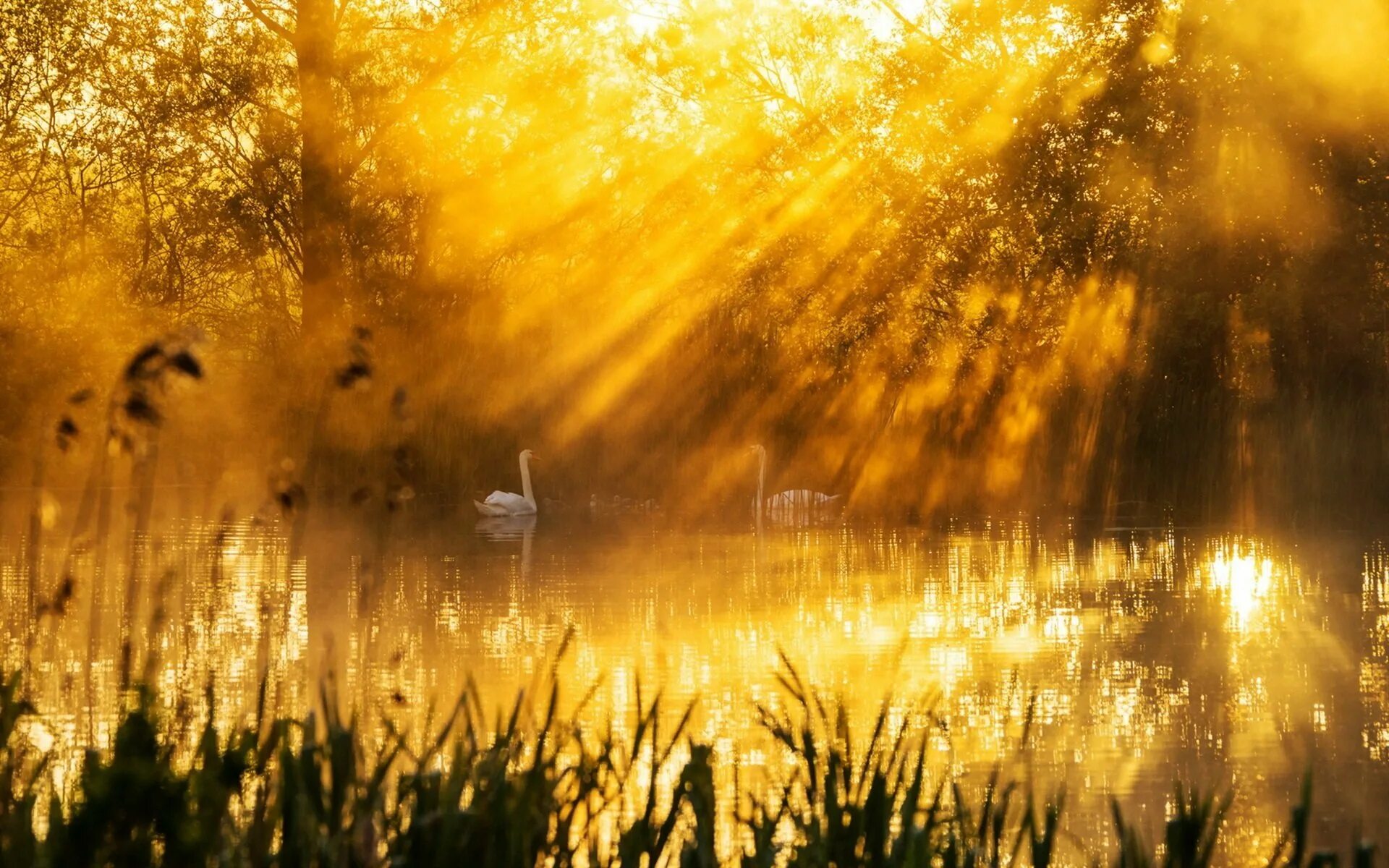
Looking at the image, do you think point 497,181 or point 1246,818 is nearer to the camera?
point 1246,818

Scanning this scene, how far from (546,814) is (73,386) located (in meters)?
18.7

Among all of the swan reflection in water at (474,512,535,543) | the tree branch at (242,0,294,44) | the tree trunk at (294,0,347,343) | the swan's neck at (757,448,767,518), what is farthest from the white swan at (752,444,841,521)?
the tree branch at (242,0,294,44)

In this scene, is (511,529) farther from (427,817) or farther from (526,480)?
(427,817)

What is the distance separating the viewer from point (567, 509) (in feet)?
55.4

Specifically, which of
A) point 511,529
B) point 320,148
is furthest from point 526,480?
point 320,148

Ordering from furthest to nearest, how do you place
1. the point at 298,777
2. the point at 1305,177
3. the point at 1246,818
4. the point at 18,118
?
the point at 18,118, the point at 1305,177, the point at 1246,818, the point at 298,777

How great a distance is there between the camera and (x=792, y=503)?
15430 mm

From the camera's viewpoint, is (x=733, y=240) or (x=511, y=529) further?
(x=733, y=240)

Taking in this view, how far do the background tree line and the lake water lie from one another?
4625mm

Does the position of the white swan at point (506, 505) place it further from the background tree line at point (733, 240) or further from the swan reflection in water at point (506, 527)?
the background tree line at point (733, 240)

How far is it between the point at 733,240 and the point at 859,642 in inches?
700

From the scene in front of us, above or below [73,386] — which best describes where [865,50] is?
above

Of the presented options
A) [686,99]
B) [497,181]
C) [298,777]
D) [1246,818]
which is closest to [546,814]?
[298,777]

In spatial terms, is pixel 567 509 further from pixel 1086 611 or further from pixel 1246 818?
pixel 1246 818
